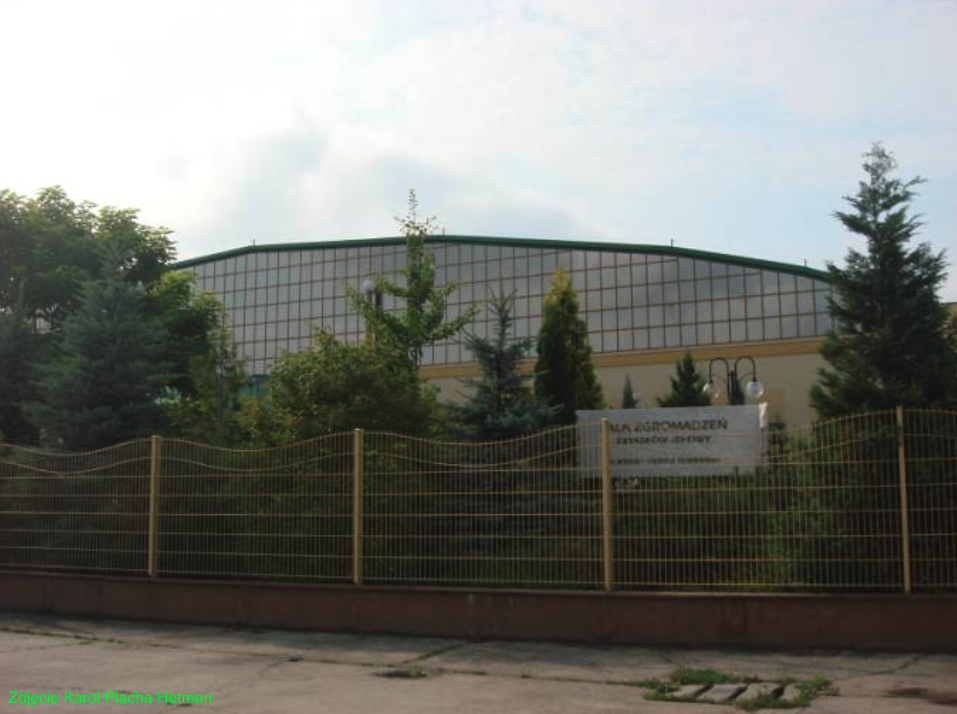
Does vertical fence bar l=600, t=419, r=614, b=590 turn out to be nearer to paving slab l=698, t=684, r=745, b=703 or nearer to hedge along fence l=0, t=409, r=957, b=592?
hedge along fence l=0, t=409, r=957, b=592

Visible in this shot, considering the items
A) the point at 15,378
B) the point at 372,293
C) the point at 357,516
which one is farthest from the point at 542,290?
the point at 357,516

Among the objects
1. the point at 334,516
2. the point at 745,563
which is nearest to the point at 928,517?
the point at 745,563

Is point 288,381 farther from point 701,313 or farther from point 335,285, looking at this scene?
point 335,285

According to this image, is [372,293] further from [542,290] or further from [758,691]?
[542,290]

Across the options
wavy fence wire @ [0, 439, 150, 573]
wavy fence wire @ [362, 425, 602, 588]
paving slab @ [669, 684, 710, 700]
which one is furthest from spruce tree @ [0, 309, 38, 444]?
paving slab @ [669, 684, 710, 700]

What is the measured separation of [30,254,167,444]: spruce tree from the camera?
1873 centimetres

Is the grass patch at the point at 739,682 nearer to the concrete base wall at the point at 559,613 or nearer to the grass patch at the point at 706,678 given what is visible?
the grass patch at the point at 706,678

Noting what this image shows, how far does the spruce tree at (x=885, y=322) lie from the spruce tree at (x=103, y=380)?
12.7 m

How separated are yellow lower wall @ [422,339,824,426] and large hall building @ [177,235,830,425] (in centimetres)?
5

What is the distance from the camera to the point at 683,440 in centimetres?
1238

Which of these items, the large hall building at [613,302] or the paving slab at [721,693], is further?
the large hall building at [613,302]

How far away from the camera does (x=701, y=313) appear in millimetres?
48906

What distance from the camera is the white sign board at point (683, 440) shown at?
11.6 metres

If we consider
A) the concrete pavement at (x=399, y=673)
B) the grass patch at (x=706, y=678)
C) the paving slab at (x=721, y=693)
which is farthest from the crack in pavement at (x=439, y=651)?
the paving slab at (x=721, y=693)
